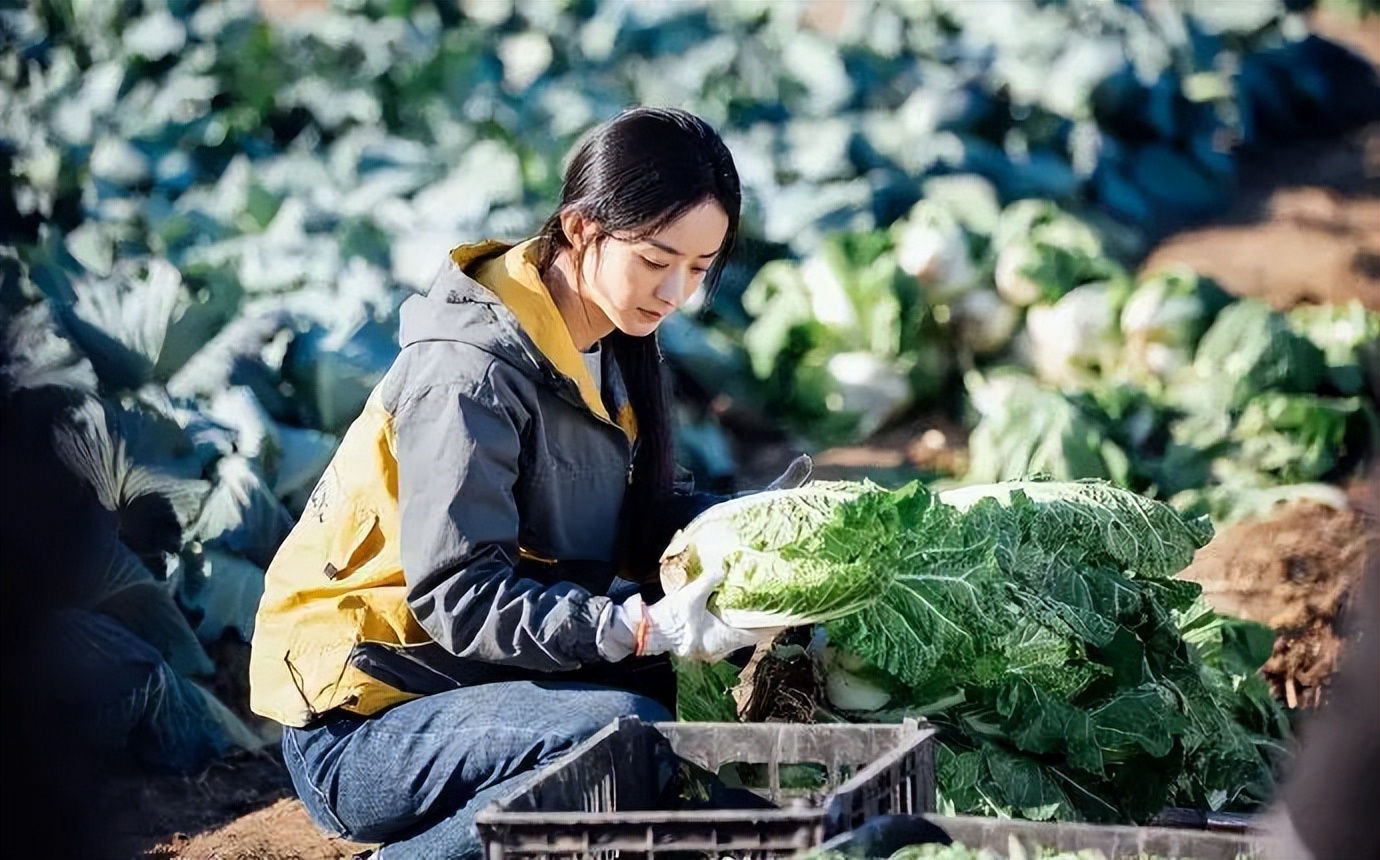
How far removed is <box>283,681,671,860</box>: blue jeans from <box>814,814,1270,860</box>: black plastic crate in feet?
2.04

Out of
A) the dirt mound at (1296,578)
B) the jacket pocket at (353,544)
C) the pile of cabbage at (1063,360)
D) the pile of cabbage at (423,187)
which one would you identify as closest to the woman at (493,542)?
the jacket pocket at (353,544)

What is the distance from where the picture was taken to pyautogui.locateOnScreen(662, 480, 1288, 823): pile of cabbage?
11.5ft

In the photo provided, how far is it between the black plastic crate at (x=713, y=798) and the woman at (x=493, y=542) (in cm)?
10

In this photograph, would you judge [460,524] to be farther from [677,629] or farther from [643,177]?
[643,177]

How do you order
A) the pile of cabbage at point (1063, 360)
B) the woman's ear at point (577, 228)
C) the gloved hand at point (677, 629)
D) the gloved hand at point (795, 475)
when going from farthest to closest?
the pile of cabbage at point (1063, 360) → the gloved hand at point (795, 475) → the woman's ear at point (577, 228) → the gloved hand at point (677, 629)

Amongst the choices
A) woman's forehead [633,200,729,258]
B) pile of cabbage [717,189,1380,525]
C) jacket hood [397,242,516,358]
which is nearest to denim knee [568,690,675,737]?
jacket hood [397,242,516,358]

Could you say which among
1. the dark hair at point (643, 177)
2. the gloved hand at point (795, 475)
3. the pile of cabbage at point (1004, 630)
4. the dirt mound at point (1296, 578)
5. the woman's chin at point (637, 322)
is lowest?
the dirt mound at point (1296, 578)

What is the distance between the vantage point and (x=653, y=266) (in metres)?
3.59

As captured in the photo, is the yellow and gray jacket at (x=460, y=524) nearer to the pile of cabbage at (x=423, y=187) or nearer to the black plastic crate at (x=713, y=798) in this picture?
the black plastic crate at (x=713, y=798)

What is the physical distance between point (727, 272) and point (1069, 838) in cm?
560

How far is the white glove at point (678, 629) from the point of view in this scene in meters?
3.30

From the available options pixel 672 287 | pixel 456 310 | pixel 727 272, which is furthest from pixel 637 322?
pixel 727 272

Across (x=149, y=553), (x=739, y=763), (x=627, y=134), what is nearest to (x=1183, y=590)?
(x=739, y=763)

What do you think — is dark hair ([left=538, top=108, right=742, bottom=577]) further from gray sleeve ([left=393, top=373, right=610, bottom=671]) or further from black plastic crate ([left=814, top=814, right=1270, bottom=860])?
black plastic crate ([left=814, top=814, right=1270, bottom=860])
